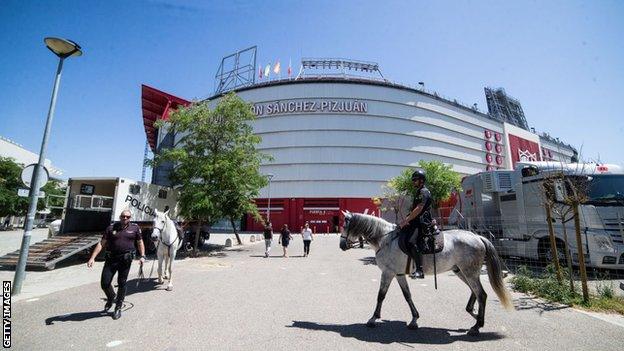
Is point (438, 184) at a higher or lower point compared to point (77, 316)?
higher

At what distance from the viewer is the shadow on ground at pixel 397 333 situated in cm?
435

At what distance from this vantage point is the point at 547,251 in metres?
10.5

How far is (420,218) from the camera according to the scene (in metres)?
5.09

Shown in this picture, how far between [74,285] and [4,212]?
36.6 meters

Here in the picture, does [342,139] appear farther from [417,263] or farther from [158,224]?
[417,263]

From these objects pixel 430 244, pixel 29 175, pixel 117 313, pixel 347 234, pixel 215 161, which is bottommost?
pixel 117 313

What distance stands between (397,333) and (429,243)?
5.11ft

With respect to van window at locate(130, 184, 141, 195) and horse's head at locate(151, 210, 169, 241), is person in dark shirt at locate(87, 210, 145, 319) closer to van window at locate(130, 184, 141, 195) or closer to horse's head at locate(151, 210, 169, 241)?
horse's head at locate(151, 210, 169, 241)

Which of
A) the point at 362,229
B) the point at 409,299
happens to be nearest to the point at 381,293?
the point at 409,299

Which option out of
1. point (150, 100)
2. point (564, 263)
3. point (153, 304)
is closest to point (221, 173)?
point (153, 304)

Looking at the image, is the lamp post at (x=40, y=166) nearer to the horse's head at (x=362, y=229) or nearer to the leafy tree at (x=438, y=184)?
the horse's head at (x=362, y=229)

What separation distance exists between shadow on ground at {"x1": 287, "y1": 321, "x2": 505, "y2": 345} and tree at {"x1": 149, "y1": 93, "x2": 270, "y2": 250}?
1236 centimetres

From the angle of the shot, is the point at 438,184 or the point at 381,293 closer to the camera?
the point at 381,293

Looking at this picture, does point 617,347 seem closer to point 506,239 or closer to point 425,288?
point 425,288
